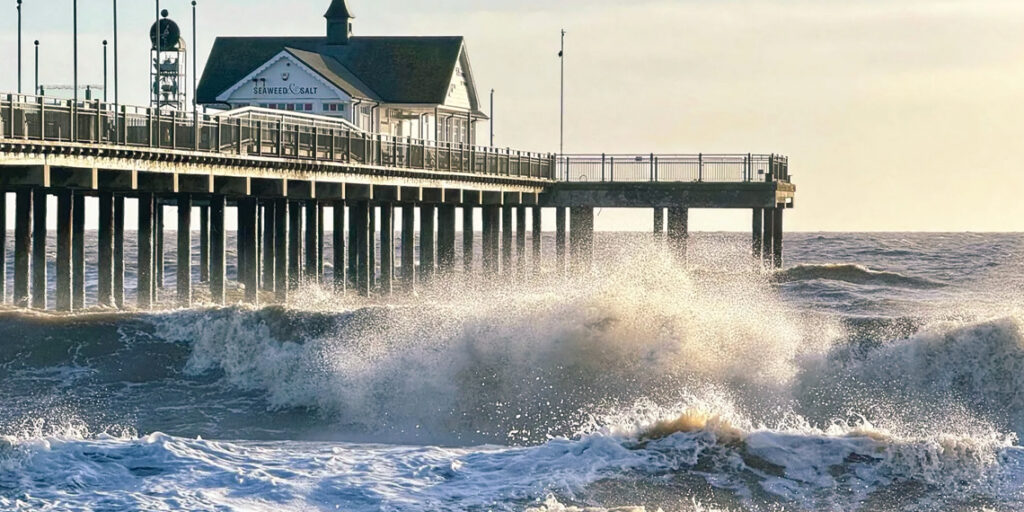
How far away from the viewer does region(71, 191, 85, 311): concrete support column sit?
123ft

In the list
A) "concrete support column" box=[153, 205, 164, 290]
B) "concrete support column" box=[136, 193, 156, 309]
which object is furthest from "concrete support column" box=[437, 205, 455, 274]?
"concrete support column" box=[136, 193, 156, 309]

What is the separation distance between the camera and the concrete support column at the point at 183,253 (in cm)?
3925

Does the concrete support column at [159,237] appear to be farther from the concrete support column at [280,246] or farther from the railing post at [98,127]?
the railing post at [98,127]

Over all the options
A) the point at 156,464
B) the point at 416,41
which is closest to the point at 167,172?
the point at 156,464

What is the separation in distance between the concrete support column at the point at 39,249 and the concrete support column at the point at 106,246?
1309 mm

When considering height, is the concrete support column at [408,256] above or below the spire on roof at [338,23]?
below

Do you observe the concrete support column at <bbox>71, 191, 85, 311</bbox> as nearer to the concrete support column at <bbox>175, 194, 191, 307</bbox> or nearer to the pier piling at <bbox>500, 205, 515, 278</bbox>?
the concrete support column at <bbox>175, 194, 191, 307</bbox>

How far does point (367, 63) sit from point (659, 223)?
1310 centimetres

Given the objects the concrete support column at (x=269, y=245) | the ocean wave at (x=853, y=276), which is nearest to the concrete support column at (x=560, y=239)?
the ocean wave at (x=853, y=276)

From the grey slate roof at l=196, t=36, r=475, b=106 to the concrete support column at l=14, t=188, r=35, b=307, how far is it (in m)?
18.9

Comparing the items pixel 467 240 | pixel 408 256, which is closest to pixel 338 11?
pixel 467 240

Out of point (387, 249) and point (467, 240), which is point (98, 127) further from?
point (467, 240)

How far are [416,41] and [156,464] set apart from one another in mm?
42445

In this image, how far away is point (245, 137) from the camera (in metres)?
39.8
